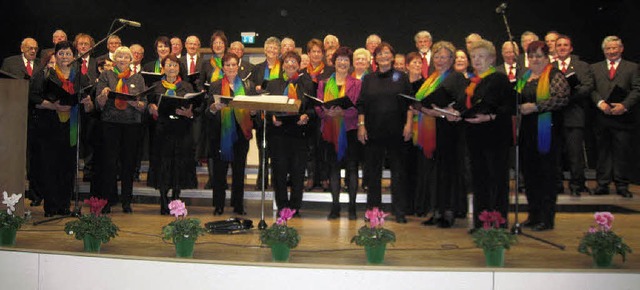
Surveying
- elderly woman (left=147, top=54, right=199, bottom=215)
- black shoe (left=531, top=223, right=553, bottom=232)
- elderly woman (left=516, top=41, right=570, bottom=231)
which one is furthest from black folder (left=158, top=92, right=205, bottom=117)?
black shoe (left=531, top=223, right=553, bottom=232)

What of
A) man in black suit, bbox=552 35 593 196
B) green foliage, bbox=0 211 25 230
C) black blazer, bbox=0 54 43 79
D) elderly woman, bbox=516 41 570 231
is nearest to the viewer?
green foliage, bbox=0 211 25 230

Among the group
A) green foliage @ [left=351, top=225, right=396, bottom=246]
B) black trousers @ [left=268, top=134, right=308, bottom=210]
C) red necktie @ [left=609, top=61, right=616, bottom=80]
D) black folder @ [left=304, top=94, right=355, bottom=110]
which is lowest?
green foliage @ [left=351, top=225, right=396, bottom=246]

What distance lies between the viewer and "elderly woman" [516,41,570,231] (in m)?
4.89

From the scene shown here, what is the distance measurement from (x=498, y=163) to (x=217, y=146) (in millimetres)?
2328

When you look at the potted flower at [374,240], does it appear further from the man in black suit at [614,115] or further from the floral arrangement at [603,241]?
the man in black suit at [614,115]

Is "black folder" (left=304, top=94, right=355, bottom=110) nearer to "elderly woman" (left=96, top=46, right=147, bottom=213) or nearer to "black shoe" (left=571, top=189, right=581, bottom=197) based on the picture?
"elderly woman" (left=96, top=46, right=147, bottom=213)

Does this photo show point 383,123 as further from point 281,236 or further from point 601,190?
point 601,190

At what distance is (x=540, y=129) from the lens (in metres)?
4.98

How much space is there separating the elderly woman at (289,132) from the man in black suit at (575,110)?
219 centimetres

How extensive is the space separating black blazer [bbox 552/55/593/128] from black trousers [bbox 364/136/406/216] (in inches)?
56.4

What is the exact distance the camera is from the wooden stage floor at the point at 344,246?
3.67m

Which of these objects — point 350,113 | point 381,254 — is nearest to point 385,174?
point 350,113

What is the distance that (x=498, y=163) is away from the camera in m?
4.80

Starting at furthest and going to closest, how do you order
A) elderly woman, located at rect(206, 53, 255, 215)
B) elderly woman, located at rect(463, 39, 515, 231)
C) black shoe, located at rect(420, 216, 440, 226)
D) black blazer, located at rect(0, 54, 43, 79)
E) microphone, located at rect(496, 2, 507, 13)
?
black blazer, located at rect(0, 54, 43, 79) → elderly woman, located at rect(206, 53, 255, 215) → black shoe, located at rect(420, 216, 440, 226) → elderly woman, located at rect(463, 39, 515, 231) → microphone, located at rect(496, 2, 507, 13)
